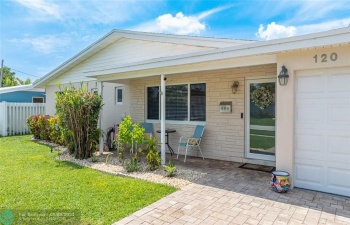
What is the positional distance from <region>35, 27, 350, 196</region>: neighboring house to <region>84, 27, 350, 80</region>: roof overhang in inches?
0.6

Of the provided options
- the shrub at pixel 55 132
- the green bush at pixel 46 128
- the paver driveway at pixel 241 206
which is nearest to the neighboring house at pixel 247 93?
the paver driveway at pixel 241 206

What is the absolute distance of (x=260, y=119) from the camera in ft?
21.5

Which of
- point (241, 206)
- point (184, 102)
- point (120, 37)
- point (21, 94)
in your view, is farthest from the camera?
point (21, 94)

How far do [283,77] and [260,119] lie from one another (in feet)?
7.30

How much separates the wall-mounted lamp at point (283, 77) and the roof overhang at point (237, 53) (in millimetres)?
296

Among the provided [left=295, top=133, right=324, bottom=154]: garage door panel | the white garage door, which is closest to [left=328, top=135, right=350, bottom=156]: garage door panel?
the white garage door

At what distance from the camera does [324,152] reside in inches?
170

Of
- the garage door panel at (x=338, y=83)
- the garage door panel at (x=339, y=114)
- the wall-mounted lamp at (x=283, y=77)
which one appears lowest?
the garage door panel at (x=339, y=114)

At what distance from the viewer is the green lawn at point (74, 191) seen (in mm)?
3695

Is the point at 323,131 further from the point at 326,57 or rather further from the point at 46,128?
the point at 46,128

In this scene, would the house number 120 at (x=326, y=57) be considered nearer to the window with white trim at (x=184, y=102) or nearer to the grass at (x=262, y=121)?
the grass at (x=262, y=121)

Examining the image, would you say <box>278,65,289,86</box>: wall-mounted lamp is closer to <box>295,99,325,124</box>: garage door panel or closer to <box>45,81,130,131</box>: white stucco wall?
<box>295,99,325,124</box>: garage door panel

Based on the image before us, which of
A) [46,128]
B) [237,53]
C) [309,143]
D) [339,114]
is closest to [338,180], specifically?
[309,143]

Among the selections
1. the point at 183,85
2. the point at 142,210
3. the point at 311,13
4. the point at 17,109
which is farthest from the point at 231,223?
the point at 17,109
